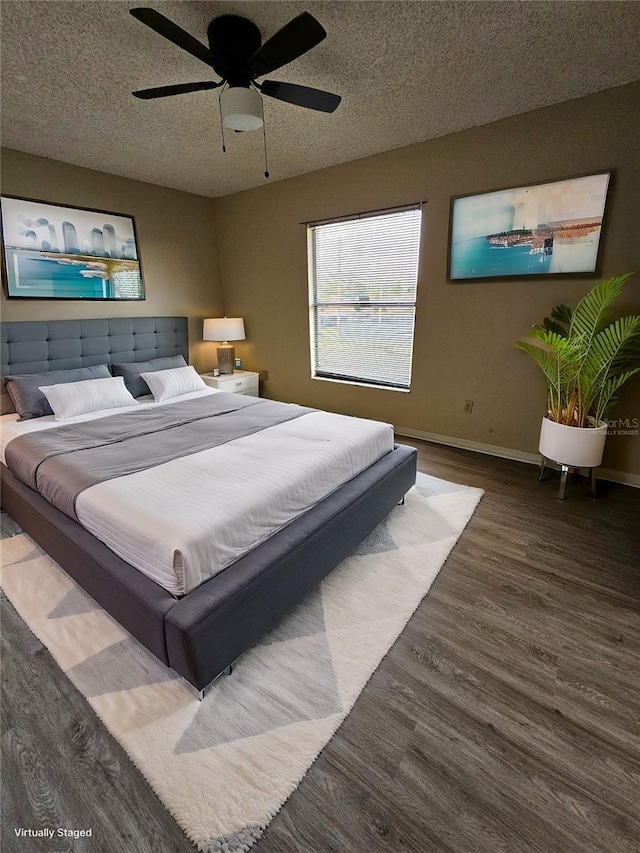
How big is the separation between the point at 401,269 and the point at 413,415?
143 cm

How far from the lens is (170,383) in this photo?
3.71 meters

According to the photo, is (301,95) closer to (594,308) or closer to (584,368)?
(594,308)

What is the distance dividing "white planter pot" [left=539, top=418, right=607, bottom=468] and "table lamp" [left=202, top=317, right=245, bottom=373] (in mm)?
3430

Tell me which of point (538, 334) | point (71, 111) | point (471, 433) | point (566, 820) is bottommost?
point (566, 820)

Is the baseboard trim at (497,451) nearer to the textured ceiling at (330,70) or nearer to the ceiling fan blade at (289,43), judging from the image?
the textured ceiling at (330,70)

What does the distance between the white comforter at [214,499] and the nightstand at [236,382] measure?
2215 mm

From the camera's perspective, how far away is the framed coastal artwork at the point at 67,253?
10.8 feet

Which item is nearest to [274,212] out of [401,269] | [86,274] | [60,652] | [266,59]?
[401,269]

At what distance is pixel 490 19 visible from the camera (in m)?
1.93

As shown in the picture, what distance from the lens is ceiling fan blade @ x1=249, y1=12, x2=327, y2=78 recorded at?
63.5 inches

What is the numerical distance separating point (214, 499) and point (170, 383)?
2317 millimetres

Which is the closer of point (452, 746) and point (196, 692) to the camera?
point (452, 746)

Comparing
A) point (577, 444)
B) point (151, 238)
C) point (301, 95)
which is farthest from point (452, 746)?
point (151, 238)

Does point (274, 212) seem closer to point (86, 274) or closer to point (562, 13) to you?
point (86, 274)
